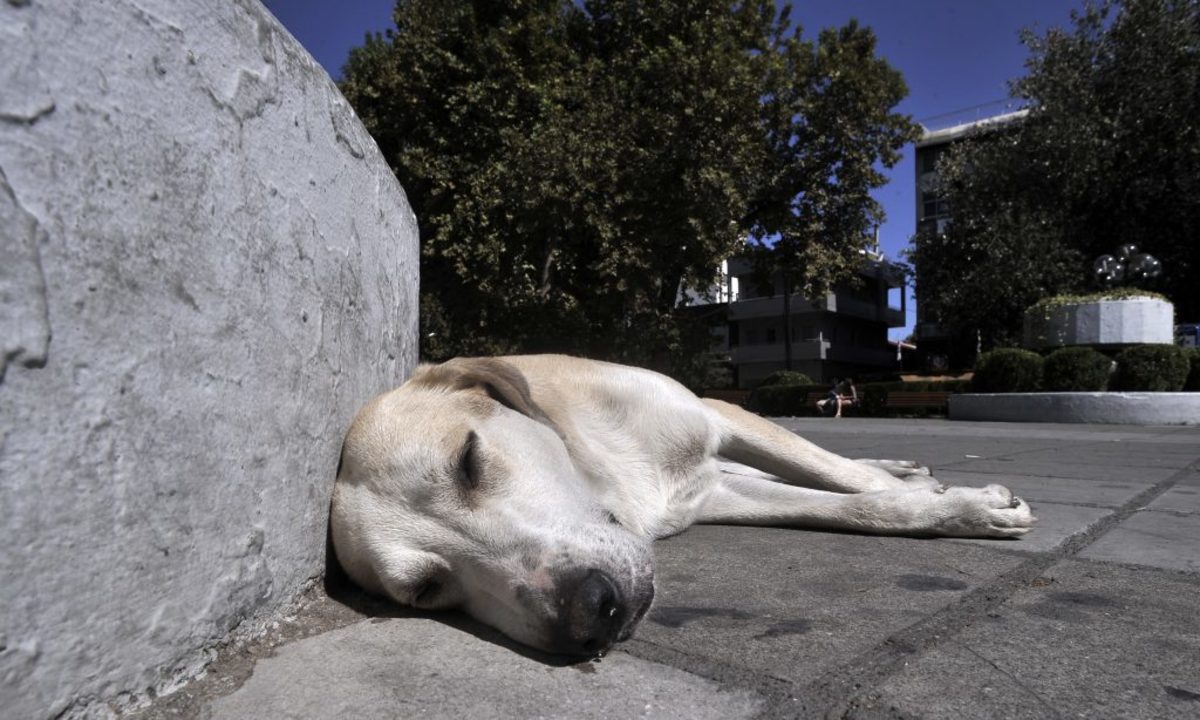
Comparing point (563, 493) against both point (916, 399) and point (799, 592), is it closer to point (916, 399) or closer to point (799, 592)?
point (799, 592)

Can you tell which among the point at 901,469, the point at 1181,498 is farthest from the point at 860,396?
the point at 1181,498

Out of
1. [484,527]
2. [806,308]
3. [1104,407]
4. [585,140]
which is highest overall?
[585,140]

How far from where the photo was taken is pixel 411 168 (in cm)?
1505

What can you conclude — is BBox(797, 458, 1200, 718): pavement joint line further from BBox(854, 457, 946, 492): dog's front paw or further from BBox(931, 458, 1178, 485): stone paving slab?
BBox(931, 458, 1178, 485): stone paving slab

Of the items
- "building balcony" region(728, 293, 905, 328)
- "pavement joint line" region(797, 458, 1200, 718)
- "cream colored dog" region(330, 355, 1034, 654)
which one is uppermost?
"building balcony" region(728, 293, 905, 328)

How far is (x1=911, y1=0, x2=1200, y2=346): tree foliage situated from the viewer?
64.3ft

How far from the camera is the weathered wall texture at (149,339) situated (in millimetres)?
1183

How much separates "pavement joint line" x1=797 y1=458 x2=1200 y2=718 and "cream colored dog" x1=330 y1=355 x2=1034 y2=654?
466 millimetres

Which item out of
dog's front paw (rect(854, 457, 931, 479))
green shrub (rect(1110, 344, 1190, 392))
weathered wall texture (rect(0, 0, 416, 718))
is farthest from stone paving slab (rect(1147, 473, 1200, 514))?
green shrub (rect(1110, 344, 1190, 392))

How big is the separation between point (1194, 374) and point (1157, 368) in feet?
5.57

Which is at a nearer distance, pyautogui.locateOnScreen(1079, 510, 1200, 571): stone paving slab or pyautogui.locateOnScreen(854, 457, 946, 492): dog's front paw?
pyautogui.locateOnScreen(1079, 510, 1200, 571): stone paving slab

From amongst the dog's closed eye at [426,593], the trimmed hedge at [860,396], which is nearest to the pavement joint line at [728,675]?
the dog's closed eye at [426,593]

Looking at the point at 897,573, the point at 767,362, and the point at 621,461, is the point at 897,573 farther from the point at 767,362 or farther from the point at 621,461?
the point at 767,362

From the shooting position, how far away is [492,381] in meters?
2.56
